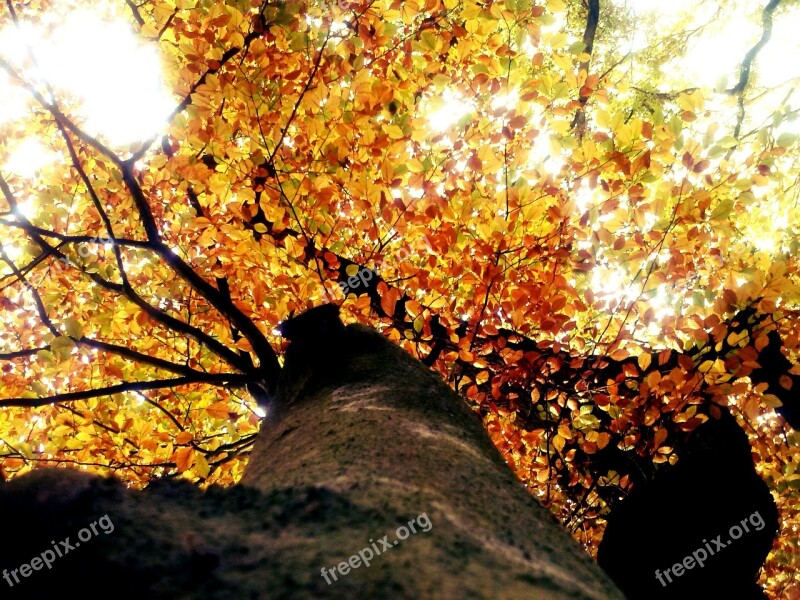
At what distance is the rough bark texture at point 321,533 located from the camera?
67 cm

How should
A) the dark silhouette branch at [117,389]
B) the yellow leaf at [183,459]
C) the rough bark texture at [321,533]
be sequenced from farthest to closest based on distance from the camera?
the yellow leaf at [183,459]
the dark silhouette branch at [117,389]
the rough bark texture at [321,533]

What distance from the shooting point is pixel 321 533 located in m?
0.84

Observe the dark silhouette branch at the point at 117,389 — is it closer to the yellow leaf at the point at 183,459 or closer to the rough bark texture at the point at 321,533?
the yellow leaf at the point at 183,459

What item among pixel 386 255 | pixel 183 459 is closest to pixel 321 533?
pixel 183 459

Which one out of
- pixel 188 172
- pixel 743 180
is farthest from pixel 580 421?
Result: pixel 188 172

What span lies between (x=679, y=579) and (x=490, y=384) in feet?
7.32

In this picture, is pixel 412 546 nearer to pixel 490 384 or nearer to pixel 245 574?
pixel 245 574

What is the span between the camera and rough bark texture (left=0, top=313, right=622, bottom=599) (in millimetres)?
673

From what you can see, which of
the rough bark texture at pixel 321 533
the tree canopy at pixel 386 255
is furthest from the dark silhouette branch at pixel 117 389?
the rough bark texture at pixel 321 533

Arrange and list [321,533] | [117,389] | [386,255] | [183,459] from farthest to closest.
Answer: [386,255]
[183,459]
[117,389]
[321,533]

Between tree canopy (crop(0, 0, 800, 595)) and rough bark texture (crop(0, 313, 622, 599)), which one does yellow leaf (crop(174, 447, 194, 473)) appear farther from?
rough bark texture (crop(0, 313, 622, 599))

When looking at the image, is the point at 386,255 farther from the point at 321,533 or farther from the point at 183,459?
the point at 321,533

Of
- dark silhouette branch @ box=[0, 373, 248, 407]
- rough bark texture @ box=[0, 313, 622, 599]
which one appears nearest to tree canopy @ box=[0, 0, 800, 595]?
dark silhouette branch @ box=[0, 373, 248, 407]

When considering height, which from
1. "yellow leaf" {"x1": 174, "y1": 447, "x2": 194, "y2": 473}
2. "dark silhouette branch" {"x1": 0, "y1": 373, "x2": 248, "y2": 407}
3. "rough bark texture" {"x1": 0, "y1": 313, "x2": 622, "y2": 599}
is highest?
"dark silhouette branch" {"x1": 0, "y1": 373, "x2": 248, "y2": 407}
